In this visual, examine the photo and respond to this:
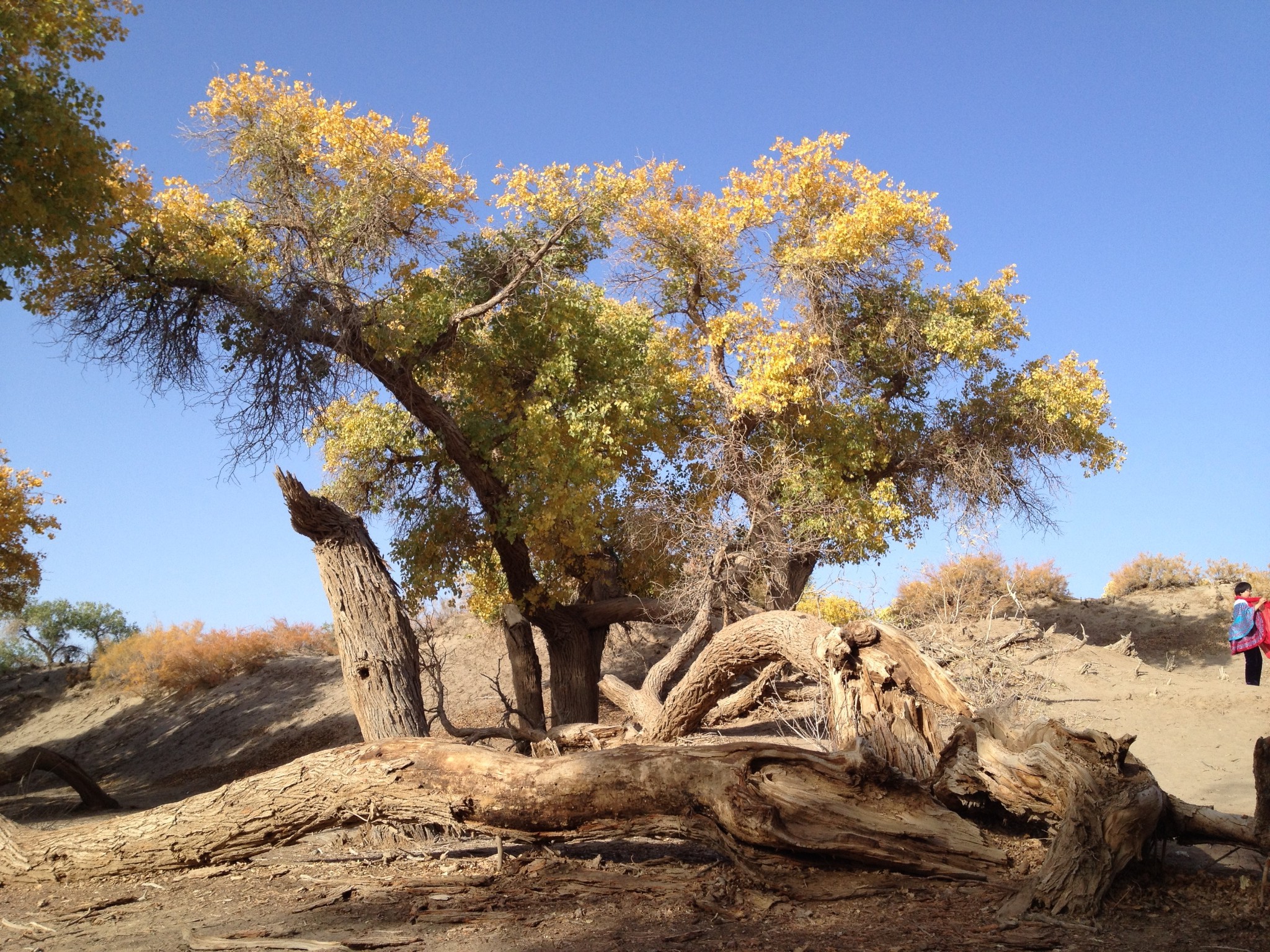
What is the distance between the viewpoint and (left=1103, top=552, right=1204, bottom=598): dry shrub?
23422 millimetres

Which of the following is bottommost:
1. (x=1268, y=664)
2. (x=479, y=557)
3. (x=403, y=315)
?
(x=1268, y=664)

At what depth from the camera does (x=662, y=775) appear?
5.40 meters

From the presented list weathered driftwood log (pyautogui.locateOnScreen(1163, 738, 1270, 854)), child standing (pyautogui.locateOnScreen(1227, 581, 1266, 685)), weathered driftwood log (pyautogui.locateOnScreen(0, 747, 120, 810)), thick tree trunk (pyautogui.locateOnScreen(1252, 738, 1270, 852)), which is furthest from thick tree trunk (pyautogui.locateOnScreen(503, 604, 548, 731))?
thick tree trunk (pyautogui.locateOnScreen(1252, 738, 1270, 852))

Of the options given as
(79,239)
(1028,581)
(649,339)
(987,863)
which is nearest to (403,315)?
(79,239)

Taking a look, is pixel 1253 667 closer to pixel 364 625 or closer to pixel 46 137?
pixel 364 625

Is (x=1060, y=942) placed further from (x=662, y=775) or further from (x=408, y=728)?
(x=408, y=728)

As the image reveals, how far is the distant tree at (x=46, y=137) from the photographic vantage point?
8.23 m

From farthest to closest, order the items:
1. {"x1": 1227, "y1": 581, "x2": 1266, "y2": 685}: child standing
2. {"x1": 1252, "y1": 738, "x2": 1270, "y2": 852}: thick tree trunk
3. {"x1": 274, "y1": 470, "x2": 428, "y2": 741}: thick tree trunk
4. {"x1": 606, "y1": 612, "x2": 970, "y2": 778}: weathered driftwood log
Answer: {"x1": 1227, "y1": 581, "x2": 1266, "y2": 685}: child standing → {"x1": 274, "y1": 470, "x2": 428, "y2": 741}: thick tree trunk → {"x1": 606, "y1": 612, "x2": 970, "y2": 778}: weathered driftwood log → {"x1": 1252, "y1": 738, "x2": 1270, "y2": 852}: thick tree trunk

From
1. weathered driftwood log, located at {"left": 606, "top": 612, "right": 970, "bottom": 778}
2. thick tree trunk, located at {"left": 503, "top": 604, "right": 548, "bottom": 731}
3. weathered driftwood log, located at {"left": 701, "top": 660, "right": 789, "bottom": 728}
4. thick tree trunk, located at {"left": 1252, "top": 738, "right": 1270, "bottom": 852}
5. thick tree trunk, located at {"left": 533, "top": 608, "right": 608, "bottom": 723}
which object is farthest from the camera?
thick tree trunk, located at {"left": 533, "top": 608, "right": 608, "bottom": 723}

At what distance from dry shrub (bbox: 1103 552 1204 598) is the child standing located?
10.6 metres

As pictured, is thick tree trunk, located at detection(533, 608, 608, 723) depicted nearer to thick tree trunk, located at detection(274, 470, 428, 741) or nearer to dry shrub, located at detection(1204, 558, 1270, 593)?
thick tree trunk, located at detection(274, 470, 428, 741)

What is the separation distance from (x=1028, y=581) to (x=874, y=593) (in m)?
13.9

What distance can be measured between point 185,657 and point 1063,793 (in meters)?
21.6

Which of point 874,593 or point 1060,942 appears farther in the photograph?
point 874,593
